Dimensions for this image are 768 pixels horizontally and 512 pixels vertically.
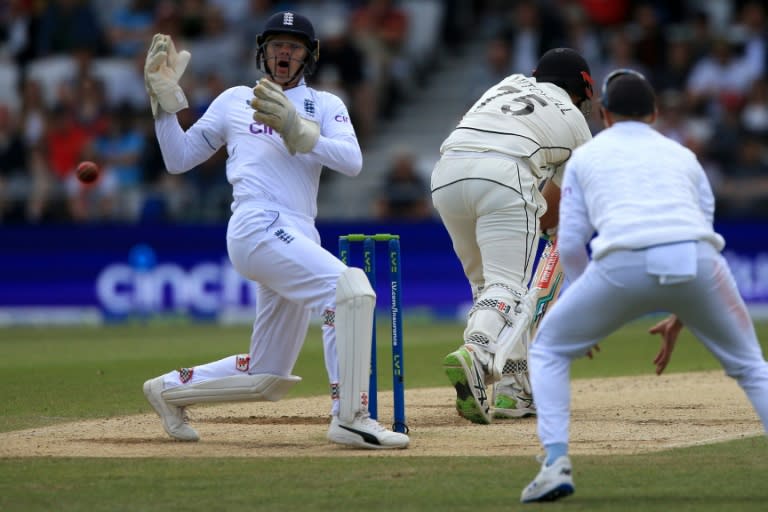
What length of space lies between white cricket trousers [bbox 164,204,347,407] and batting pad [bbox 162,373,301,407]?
0.12ft

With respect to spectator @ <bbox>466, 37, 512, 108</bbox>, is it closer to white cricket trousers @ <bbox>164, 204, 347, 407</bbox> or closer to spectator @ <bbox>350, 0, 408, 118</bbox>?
spectator @ <bbox>350, 0, 408, 118</bbox>

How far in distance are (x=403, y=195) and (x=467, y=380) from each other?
10.9 metres

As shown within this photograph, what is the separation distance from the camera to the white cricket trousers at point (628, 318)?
5.25 meters

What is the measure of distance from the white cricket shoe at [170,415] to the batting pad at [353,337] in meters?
1.01

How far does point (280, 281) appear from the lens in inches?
268

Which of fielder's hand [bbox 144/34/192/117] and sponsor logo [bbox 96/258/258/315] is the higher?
fielder's hand [bbox 144/34/192/117]

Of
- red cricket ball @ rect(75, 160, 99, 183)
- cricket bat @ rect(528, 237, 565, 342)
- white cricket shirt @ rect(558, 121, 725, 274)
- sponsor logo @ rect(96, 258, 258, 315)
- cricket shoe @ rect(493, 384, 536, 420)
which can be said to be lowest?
sponsor logo @ rect(96, 258, 258, 315)

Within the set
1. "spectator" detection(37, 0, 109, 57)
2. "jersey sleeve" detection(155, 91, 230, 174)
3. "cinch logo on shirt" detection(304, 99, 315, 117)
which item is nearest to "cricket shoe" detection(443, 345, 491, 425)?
"cinch logo on shirt" detection(304, 99, 315, 117)

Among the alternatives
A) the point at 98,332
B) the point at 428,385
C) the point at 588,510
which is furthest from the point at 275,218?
the point at 98,332

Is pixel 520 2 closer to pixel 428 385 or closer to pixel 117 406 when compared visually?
pixel 428 385

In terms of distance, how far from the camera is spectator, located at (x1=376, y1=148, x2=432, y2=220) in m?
18.0

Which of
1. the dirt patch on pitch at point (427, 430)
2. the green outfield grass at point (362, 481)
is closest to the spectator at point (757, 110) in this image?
the dirt patch on pitch at point (427, 430)

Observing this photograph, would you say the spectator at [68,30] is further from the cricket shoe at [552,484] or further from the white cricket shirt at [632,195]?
the cricket shoe at [552,484]

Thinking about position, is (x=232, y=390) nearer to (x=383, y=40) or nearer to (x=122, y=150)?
(x=122, y=150)
